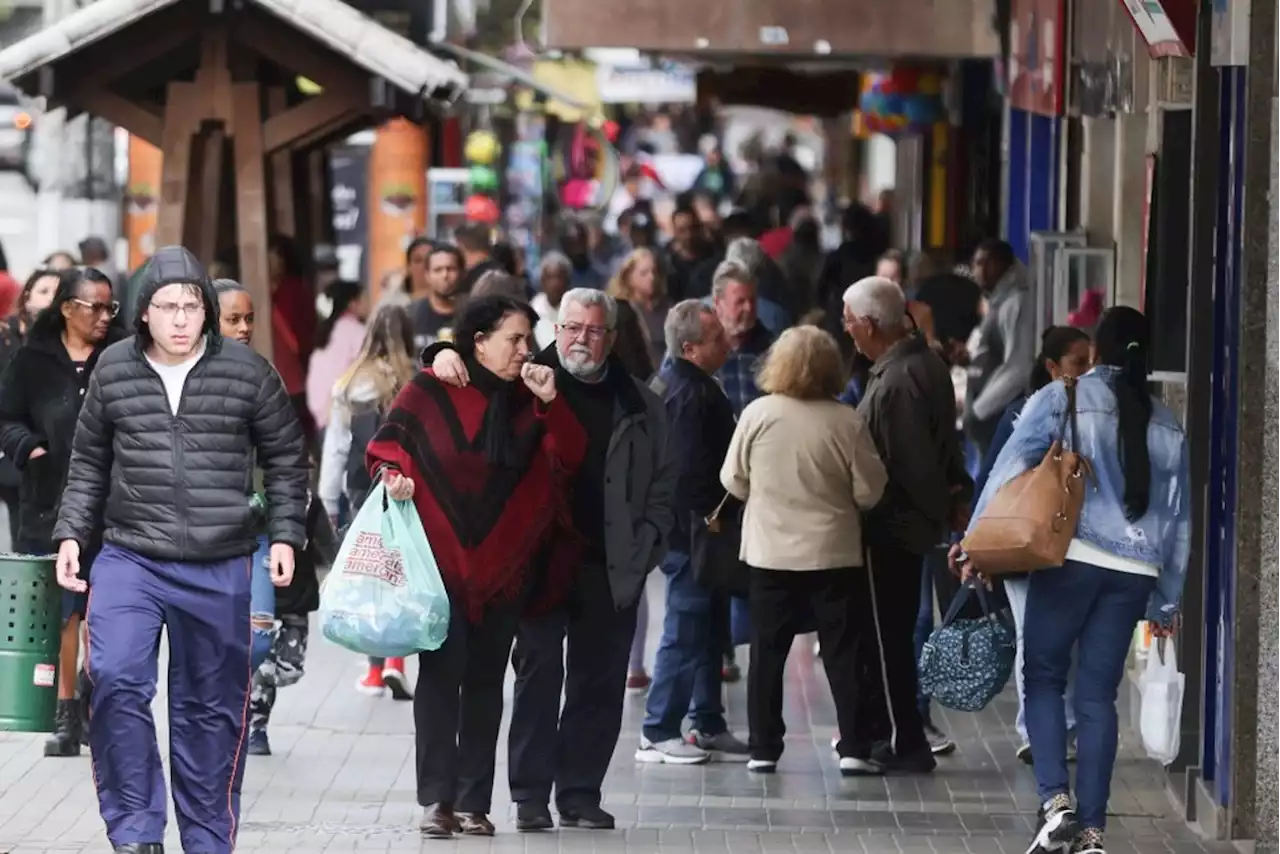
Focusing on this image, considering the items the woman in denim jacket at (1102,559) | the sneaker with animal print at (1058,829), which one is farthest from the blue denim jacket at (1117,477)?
the sneaker with animal print at (1058,829)

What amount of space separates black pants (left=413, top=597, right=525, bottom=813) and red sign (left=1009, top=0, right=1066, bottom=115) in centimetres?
676

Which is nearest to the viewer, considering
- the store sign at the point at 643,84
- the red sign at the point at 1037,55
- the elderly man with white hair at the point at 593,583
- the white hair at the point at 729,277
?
the elderly man with white hair at the point at 593,583

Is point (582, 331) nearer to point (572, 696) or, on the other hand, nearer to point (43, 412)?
point (572, 696)

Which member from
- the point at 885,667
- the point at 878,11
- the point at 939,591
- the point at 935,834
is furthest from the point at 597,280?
the point at 935,834

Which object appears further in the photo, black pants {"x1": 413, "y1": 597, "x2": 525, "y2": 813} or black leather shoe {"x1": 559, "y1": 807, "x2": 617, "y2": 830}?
black leather shoe {"x1": 559, "y1": 807, "x2": 617, "y2": 830}

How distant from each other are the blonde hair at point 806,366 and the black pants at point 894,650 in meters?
0.78

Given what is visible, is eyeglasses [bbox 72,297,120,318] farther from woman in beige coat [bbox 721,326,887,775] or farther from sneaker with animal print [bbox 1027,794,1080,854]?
sneaker with animal print [bbox 1027,794,1080,854]

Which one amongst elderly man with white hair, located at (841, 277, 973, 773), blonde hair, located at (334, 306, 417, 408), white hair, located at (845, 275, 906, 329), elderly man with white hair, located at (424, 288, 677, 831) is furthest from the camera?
blonde hair, located at (334, 306, 417, 408)

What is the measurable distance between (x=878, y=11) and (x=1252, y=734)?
256 inches

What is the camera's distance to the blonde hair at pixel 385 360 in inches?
494

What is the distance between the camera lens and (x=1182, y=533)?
30.9 feet

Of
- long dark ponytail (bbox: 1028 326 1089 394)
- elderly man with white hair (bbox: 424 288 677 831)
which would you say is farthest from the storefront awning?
long dark ponytail (bbox: 1028 326 1089 394)

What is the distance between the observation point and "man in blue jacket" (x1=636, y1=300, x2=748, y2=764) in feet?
37.5

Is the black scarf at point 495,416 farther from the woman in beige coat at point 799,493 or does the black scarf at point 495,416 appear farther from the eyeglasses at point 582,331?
the woman in beige coat at point 799,493
